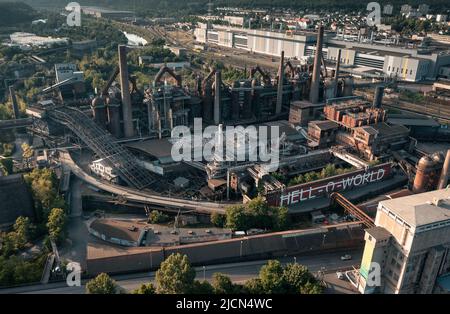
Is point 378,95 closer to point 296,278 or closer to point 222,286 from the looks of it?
point 296,278

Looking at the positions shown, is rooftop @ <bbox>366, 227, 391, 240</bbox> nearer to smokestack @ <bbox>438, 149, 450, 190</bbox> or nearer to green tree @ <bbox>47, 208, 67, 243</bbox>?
smokestack @ <bbox>438, 149, 450, 190</bbox>

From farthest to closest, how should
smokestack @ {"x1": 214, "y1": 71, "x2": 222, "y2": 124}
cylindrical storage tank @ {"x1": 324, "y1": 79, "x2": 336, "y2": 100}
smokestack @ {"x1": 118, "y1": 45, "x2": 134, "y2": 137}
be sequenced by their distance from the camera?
cylindrical storage tank @ {"x1": 324, "y1": 79, "x2": 336, "y2": 100}, smokestack @ {"x1": 214, "y1": 71, "x2": 222, "y2": 124}, smokestack @ {"x1": 118, "y1": 45, "x2": 134, "y2": 137}

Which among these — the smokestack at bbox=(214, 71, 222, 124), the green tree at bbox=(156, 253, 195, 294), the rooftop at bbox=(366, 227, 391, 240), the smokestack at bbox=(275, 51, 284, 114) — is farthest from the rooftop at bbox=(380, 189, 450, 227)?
the smokestack at bbox=(275, 51, 284, 114)

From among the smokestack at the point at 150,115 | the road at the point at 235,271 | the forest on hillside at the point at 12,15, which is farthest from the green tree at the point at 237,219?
the forest on hillside at the point at 12,15

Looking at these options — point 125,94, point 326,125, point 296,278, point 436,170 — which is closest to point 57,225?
point 296,278

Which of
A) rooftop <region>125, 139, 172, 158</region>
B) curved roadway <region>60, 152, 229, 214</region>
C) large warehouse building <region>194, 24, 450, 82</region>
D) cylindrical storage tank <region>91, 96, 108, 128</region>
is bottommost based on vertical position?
curved roadway <region>60, 152, 229, 214</region>
